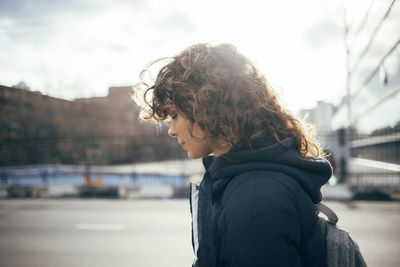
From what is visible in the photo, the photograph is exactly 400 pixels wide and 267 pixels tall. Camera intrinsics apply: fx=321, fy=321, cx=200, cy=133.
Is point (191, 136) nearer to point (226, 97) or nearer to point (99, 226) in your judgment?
point (226, 97)

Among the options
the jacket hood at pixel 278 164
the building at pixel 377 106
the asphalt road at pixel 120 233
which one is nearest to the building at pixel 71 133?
the jacket hood at pixel 278 164

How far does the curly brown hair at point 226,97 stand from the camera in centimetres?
114

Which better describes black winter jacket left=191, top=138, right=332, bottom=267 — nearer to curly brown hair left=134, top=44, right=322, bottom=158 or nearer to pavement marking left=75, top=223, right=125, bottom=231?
curly brown hair left=134, top=44, right=322, bottom=158

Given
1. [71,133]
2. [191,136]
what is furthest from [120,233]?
[71,133]

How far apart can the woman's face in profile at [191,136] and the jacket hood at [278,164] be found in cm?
13

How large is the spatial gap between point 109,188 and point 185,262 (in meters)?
7.16

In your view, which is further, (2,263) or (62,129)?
(62,129)

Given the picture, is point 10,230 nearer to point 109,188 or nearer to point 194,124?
point 109,188

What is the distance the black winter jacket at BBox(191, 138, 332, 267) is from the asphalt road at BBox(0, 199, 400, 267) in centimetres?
350

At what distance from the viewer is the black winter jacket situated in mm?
918

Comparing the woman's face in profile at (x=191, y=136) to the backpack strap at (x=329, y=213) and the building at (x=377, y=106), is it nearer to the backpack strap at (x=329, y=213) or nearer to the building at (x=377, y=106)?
the backpack strap at (x=329, y=213)

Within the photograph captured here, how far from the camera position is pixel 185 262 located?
4371 millimetres

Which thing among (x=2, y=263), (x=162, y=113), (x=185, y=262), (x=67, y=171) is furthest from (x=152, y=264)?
(x=67, y=171)

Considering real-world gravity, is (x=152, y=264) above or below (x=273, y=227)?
below
